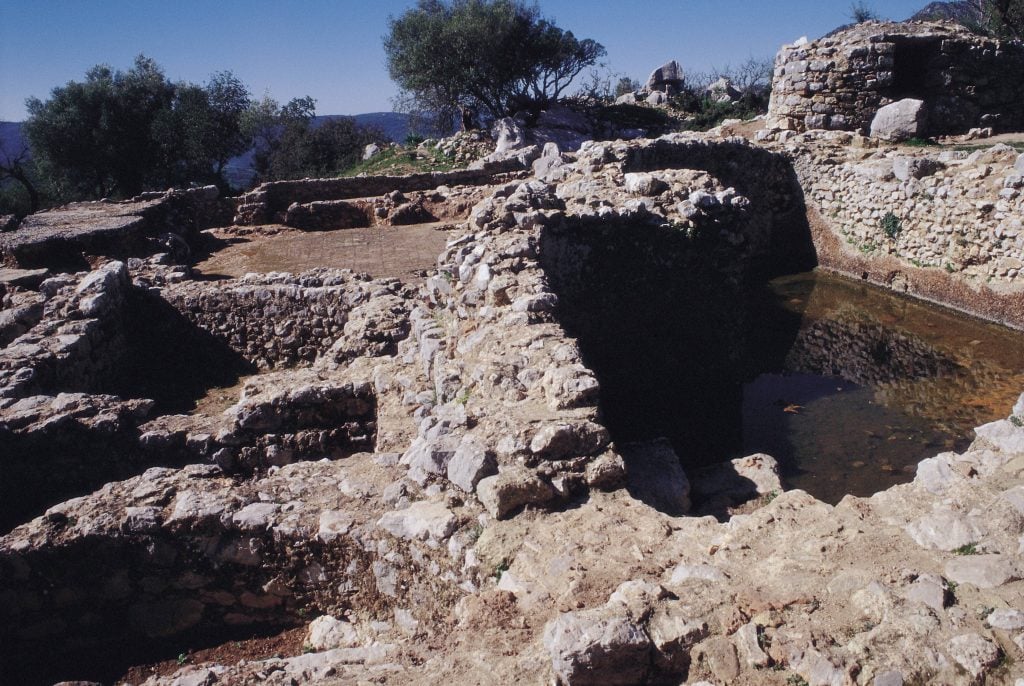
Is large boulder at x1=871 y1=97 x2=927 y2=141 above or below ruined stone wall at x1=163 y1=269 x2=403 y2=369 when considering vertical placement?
above

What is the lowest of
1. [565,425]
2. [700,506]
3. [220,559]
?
[700,506]

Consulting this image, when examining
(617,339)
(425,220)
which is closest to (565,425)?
(617,339)

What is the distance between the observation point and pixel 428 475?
3.97 m

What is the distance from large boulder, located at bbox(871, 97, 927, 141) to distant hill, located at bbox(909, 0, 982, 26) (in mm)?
10129

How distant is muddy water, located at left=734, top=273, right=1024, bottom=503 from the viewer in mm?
7309

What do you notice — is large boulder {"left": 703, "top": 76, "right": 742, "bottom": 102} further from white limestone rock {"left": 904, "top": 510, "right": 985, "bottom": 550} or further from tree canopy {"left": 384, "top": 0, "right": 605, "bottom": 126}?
white limestone rock {"left": 904, "top": 510, "right": 985, "bottom": 550}

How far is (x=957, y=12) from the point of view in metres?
36.3

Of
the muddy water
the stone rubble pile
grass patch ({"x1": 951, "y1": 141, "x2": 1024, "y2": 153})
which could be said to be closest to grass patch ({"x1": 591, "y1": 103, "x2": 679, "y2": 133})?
grass patch ({"x1": 951, "y1": 141, "x2": 1024, "y2": 153})

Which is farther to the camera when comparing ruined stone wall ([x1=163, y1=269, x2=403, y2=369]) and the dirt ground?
the dirt ground

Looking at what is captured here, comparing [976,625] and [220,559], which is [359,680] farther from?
[976,625]

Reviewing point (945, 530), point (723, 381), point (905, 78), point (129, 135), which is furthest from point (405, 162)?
point (945, 530)

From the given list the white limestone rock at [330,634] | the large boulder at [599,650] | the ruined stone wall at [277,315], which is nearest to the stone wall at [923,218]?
the ruined stone wall at [277,315]

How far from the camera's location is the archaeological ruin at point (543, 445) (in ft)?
9.07

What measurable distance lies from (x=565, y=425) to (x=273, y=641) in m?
2.07
